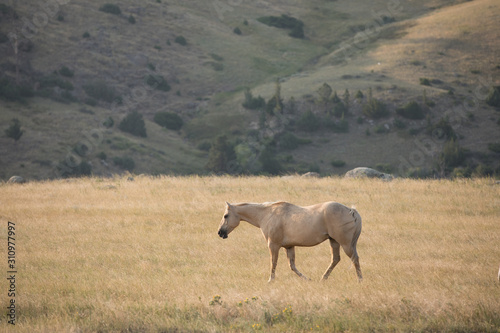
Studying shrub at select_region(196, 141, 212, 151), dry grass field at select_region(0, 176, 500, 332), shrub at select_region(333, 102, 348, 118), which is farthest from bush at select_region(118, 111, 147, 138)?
dry grass field at select_region(0, 176, 500, 332)

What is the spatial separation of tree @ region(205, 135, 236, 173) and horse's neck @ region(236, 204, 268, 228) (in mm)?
48034

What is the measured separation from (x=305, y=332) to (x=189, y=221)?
33.8 feet

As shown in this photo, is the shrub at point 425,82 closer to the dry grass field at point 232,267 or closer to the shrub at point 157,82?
the shrub at point 157,82

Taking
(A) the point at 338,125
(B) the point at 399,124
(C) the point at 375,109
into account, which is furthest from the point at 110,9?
(B) the point at 399,124

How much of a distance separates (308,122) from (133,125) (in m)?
25.8

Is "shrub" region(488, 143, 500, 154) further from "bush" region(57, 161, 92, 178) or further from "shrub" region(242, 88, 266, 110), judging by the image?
"bush" region(57, 161, 92, 178)

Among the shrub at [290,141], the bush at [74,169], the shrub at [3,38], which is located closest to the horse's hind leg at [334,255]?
the bush at [74,169]

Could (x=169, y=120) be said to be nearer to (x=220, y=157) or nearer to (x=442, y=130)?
(x=220, y=157)

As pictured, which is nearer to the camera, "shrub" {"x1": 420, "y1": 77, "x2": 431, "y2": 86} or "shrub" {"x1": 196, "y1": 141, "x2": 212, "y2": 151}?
"shrub" {"x1": 196, "y1": 141, "x2": 212, "y2": 151}

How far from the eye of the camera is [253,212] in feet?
37.8

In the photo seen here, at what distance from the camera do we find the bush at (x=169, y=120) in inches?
2975

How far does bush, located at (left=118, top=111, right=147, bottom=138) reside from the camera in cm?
6856

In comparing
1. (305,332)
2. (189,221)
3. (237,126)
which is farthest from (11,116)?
(305,332)

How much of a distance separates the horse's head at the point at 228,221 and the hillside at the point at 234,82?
4579cm
